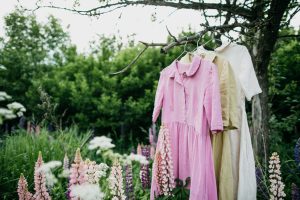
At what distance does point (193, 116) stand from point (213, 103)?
0.90 feet

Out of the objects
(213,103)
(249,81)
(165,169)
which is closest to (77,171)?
(165,169)

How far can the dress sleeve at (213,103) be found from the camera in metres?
2.74

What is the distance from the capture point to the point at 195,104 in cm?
301

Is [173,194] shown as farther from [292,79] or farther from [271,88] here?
[292,79]

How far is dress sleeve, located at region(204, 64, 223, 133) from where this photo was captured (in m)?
2.74

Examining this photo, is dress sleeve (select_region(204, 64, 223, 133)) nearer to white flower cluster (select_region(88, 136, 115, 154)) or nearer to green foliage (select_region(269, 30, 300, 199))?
white flower cluster (select_region(88, 136, 115, 154))

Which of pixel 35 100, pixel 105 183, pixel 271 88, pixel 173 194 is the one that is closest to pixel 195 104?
pixel 173 194

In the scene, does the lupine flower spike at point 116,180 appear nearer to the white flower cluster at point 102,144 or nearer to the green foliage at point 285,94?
the white flower cluster at point 102,144

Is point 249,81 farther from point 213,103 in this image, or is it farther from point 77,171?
point 77,171

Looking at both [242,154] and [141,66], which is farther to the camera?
[141,66]

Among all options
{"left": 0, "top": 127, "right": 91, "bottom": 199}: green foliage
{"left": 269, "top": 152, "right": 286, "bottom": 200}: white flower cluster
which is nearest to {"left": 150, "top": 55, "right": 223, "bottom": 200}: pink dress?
{"left": 269, "top": 152, "right": 286, "bottom": 200}: white flower cluster

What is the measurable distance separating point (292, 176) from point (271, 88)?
1467 mm

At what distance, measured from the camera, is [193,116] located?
3004 millimetres

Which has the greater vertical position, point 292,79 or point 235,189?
point 292,79
